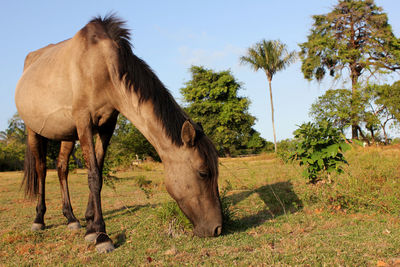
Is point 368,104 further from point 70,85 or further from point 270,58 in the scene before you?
point 70,85

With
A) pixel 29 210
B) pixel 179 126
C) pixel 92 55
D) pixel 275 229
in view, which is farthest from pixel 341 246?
pixel 29 210

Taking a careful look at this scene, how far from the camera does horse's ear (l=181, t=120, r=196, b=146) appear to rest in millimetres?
3414

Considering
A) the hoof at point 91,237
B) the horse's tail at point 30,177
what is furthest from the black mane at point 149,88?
the horse's tail at point 30,177

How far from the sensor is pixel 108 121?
13.9 ft

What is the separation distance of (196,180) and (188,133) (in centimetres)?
55

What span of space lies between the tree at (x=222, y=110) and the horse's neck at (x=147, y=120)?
3813cm

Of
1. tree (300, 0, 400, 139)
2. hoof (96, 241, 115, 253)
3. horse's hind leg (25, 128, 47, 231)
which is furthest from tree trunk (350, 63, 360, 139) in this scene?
hoof (96, 241, 115, 253)

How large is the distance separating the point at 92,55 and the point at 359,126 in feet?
100

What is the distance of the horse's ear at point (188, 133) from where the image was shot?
134 inches

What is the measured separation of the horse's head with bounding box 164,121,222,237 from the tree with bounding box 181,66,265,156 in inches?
1512

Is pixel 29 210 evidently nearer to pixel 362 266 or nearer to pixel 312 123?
pixel 312 123

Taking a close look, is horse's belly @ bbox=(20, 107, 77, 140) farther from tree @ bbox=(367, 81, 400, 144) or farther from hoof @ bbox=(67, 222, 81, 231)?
tree @ bbox=(367, 81, 400, 144)

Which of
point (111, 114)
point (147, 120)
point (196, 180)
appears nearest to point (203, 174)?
point (196, 180)

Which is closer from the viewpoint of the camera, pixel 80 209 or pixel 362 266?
pixel 362 266
